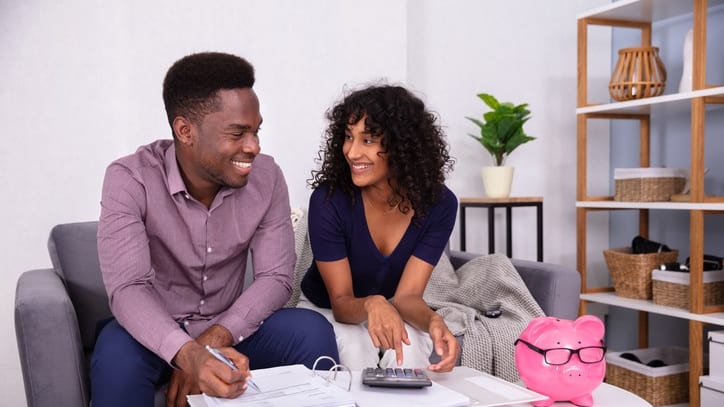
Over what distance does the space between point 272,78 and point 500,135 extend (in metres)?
0.90

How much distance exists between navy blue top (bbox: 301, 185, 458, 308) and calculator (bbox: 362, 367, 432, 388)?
61 centimetres

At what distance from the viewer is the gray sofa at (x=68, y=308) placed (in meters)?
1.45

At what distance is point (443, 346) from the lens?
134 cm

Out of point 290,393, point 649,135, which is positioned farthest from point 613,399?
point 649,135

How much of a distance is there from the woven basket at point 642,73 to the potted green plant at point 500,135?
1.27 ft

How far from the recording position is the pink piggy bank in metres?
1.14

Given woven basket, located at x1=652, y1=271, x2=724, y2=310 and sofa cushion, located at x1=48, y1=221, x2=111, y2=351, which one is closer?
sofa cushion, located at x1=48, y1=221, x2=111, y2=351

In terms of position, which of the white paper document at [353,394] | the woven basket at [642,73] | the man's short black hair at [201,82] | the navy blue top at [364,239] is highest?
the woven basket at [642,73]

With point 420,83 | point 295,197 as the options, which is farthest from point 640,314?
point 295,197

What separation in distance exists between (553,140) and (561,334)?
7.49 ft

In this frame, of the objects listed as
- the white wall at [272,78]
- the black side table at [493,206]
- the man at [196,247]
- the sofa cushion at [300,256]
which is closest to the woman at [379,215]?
the man at [196,247]

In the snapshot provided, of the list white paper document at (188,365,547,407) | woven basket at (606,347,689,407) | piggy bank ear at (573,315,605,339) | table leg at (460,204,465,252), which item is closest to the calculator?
white paper document at (188,365,547,407)

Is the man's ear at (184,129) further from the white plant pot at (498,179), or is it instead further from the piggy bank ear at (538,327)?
the white plant pot at (498,179)

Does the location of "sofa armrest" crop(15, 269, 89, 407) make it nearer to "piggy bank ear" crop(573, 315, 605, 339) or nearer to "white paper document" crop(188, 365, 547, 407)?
"white paper document" crop(188, 365, 547, 407)
